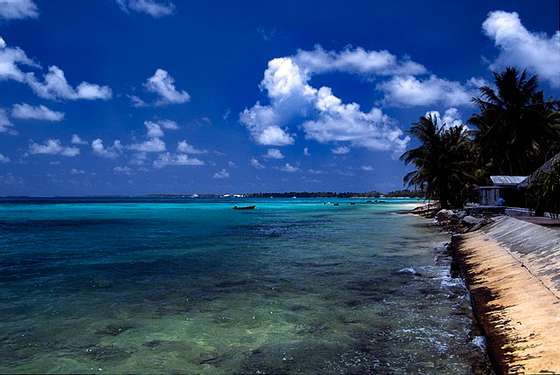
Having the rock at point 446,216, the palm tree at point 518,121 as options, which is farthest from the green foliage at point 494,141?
the rock at point 446,216

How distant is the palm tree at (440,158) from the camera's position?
140 ft

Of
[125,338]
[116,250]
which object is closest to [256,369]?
[125,338]

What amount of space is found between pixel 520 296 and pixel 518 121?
34.9 m

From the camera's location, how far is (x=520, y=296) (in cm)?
720

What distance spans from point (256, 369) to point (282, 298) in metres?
4.11

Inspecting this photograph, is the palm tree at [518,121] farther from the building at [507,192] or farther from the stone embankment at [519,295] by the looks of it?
the stone embankment at [519,295]

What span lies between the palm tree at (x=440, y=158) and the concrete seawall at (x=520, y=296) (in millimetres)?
31192

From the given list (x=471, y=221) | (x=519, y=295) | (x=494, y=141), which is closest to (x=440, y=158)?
(x=494, y=141)

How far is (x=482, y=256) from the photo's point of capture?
12.0m

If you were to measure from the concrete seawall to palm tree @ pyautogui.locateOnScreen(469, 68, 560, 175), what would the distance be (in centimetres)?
2778

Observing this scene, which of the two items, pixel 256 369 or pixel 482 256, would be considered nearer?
pixel 256 369

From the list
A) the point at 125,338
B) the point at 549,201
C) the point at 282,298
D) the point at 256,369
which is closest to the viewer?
the point at 256,369

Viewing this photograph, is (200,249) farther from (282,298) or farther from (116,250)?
(282,298)

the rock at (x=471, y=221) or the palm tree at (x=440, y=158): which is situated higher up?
the palm tree at (x=440, y=158)
